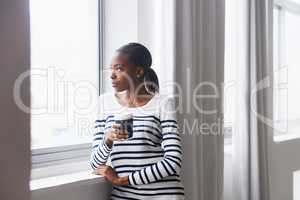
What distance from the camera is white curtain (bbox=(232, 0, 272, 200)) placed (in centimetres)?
198

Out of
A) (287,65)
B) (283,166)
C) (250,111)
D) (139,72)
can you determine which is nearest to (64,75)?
(139,72)

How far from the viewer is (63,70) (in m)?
1.54

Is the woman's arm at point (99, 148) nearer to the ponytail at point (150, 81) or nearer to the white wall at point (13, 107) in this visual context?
the ponytail at point (150, 81)

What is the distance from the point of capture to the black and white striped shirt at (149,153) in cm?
124

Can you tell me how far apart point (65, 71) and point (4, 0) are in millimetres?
679

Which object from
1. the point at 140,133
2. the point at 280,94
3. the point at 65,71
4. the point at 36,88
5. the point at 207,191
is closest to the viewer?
the point at 140,133

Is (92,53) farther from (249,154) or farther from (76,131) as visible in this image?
(249,154)

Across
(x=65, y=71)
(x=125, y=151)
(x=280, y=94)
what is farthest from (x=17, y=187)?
(x=280, y=94)

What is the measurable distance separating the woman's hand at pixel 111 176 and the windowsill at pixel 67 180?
35 millimetres

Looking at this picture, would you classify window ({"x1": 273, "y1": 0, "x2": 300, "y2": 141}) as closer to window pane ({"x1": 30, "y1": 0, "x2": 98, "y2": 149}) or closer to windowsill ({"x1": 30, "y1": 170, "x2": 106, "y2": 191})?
window pane ({"x1": 30, "y1": 0, "x2": 98, "y2": 149})

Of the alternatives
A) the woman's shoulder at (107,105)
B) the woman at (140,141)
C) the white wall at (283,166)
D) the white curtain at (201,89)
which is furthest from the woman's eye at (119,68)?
the white wall at (283,166)

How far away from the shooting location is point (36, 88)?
1416 millimetres

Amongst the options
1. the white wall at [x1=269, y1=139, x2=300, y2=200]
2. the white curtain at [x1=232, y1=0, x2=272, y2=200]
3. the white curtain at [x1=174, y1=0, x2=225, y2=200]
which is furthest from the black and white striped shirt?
the white wall at [x1=269, y1=139, x2=300, y2=200]

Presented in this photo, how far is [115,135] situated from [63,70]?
1.59 ft
